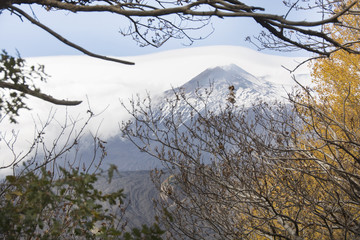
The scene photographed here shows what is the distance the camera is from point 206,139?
6805mm

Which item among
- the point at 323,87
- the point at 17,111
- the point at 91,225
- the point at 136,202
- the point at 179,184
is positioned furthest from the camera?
the point at 136,202

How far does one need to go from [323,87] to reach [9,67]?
1436 centimetres

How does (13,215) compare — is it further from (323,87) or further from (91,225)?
(323,87)

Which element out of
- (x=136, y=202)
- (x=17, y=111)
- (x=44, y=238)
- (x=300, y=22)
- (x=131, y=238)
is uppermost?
(x=136, y=202)

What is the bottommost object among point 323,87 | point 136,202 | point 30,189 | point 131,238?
point 131,238

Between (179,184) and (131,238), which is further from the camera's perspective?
(179,184)

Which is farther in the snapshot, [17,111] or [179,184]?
[179,184]

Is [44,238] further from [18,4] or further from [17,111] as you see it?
[18,4]

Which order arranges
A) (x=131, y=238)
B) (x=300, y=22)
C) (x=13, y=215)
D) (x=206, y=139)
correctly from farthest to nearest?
(x=206, y=139), (x=300, y=22), (x=13, y=215), (x=131, y=238)

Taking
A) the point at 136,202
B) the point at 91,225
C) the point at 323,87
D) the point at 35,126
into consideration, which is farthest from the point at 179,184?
the point at 136,202

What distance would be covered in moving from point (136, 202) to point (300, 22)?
13671 cm

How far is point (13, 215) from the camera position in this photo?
6.70 feet

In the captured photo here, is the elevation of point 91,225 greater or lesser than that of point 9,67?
lesser

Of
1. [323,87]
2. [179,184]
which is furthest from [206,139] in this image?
[323,87]
